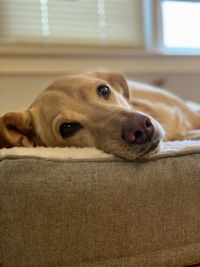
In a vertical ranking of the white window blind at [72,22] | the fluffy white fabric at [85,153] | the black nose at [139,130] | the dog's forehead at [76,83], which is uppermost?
the white window blind at [72,22]

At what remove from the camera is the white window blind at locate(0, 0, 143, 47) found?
2416mm

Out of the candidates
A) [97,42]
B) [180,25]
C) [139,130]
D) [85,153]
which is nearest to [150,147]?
[139,130]

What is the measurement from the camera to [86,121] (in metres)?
1.25

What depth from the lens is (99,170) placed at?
93 centimetres

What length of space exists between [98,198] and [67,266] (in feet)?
0.49

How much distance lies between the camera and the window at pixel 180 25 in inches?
113

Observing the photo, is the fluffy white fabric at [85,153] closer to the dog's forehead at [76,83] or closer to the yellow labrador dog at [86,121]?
the yellow labrador dog at [86,121]

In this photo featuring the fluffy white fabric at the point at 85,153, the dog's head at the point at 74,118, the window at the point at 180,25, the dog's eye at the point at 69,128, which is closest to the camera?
the fluffy white fabric at the point at 85,153

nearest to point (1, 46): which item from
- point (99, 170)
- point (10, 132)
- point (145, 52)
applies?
point (145, 52)

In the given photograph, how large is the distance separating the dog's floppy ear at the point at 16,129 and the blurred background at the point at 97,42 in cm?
100

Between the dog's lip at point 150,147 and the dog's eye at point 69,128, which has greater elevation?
the dog's lip at point 150,147

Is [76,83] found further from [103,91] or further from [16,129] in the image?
[16,129]

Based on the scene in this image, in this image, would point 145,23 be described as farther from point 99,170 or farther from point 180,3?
point 99,170

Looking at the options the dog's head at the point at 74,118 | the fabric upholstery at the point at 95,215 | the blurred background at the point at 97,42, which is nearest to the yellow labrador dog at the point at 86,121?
the dog's head at the point at 74,118
